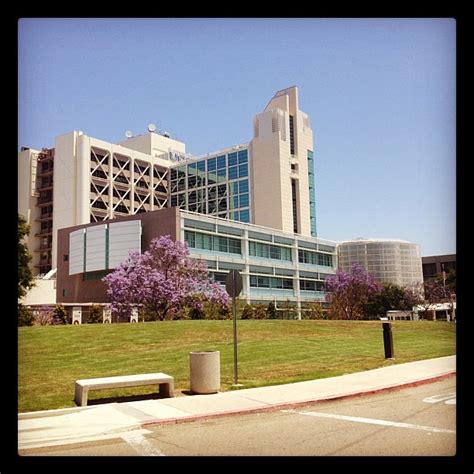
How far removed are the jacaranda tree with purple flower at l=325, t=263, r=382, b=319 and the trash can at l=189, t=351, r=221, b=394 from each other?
5296 cm

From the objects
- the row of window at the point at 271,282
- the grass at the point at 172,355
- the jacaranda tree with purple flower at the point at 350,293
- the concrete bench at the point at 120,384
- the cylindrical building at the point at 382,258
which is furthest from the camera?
the cylindrical building at the point at 382,258

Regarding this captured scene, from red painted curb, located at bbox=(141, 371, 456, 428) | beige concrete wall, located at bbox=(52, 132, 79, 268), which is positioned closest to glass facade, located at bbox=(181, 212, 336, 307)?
beige concrete wall, located at bbox=(52, 132, 79, 268)

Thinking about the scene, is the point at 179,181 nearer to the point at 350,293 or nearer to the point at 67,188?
the point at 67,188

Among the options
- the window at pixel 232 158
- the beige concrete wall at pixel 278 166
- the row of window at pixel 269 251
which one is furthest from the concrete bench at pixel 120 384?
the window at pixel 232 158

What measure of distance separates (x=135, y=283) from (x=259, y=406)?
3793 cm

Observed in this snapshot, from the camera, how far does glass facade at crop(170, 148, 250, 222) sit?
110 m

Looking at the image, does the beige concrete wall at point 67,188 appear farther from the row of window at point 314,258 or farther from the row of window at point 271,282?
the row of window at point 314,258

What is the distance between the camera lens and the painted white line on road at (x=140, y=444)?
7.37m

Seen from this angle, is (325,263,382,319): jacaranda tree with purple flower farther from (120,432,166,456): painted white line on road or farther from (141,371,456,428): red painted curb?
(120,432,166,456): painted white line on road

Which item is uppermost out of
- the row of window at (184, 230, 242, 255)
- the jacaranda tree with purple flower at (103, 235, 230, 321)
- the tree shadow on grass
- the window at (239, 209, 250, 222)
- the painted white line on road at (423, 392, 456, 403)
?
the window at (239, 209, 250, 222)

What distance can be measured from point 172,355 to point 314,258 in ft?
246

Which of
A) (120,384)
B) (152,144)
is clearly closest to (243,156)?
(152,144)

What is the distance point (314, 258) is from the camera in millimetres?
92688
